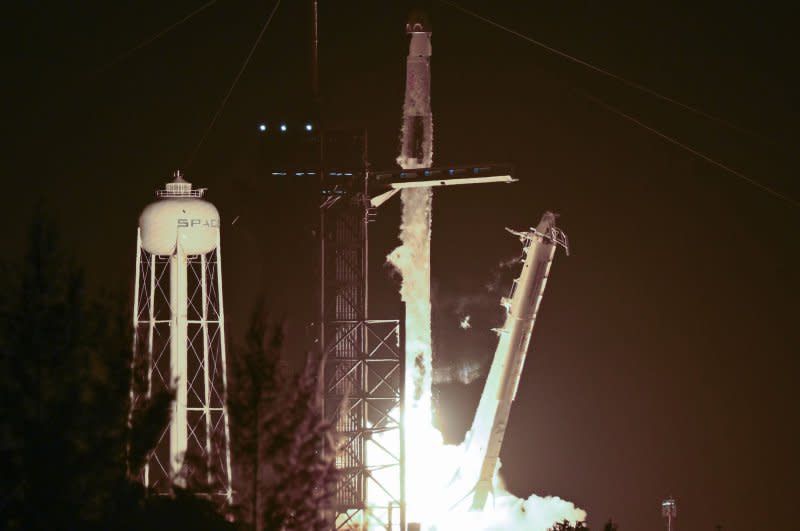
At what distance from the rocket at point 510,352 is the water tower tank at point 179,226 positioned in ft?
18.6

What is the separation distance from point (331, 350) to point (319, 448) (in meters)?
3.57

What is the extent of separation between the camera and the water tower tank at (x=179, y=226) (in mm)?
36656

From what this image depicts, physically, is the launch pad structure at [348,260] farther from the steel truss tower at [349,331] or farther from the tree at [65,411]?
the tree at [65,411]

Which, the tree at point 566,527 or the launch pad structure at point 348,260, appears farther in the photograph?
the launch pad structure at point 348,260

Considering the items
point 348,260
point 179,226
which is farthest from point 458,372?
point 179,226

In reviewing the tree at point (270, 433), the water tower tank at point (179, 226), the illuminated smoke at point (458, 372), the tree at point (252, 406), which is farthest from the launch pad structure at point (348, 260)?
the tree at point (252, 406)

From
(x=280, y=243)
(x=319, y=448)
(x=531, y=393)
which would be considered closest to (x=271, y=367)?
(x=319, y=448)

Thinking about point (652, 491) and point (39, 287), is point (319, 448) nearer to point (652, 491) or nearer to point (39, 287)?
point (39, 287)

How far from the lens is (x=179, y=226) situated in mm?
36656

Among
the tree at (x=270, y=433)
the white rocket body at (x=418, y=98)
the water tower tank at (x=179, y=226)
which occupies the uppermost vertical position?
the white rocket body at (x=418, y=98)

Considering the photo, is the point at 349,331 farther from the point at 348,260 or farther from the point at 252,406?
the point at 252,406

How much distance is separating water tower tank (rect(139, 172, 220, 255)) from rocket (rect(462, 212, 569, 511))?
5663 millimetres

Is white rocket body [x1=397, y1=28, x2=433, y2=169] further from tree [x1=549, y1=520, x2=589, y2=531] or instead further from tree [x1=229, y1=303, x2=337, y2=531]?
tree [x1=229, y1=303, x2=337, y2=531]

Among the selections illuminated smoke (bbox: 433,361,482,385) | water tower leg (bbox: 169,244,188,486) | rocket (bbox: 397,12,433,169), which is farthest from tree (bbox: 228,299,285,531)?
illuminated smoke (bbox: 433,361,482,385)
